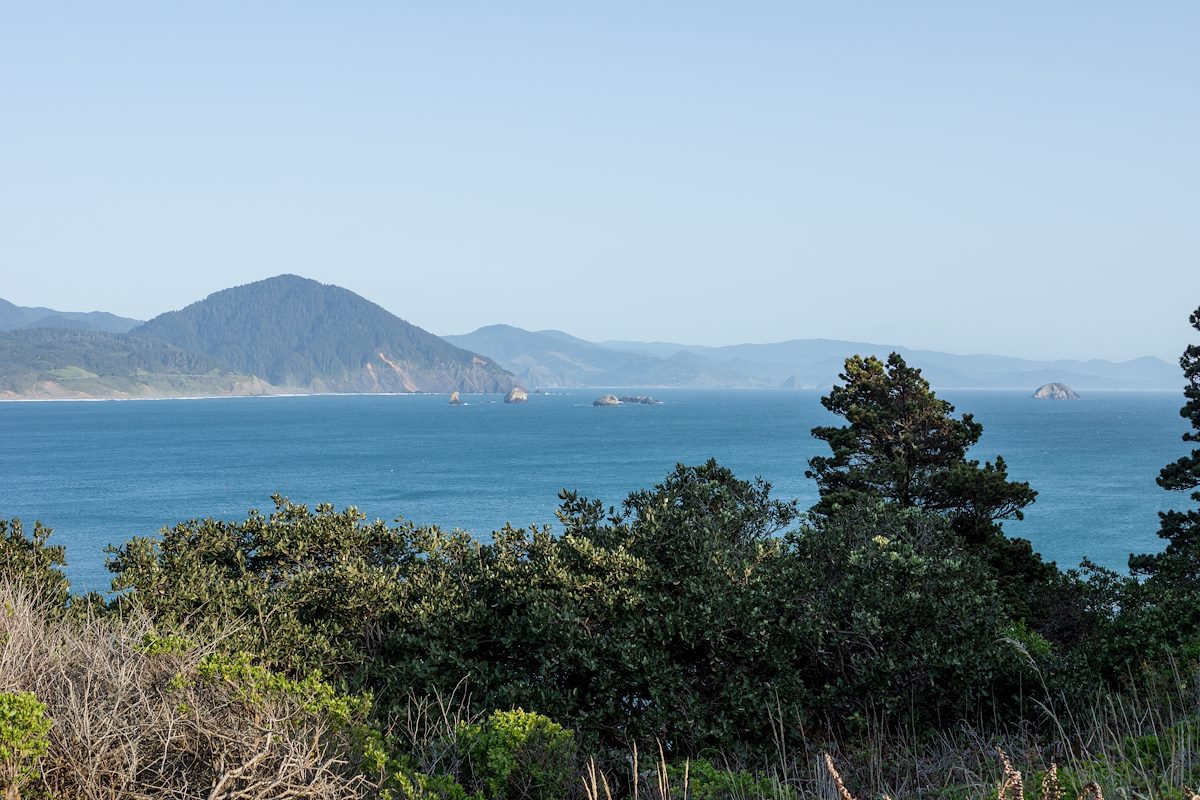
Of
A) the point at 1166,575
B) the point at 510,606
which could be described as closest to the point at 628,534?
the point at 510,606

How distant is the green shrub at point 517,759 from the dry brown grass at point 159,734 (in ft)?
3.28

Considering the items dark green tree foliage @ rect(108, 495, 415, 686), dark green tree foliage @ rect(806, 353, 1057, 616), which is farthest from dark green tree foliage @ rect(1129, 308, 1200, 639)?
dark green tree foliage @ rect(108, 495, 415, 686)

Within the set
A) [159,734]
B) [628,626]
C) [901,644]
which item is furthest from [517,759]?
[901,644]

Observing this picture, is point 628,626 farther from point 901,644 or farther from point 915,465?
point 915,465

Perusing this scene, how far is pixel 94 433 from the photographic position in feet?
468

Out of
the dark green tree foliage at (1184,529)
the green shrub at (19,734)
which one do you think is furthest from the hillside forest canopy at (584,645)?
the dark green tree foliage at (1184,529)

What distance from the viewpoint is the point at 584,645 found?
10.9 meters

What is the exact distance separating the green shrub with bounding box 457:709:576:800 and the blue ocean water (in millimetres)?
38605

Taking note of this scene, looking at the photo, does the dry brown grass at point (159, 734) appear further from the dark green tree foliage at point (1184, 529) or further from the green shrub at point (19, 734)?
the dark green tree foliage at point (1184, 529)

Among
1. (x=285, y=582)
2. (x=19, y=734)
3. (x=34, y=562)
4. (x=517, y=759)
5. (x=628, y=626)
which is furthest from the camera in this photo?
(x=34, y=562)

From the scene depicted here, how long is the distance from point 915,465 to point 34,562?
22.9 m

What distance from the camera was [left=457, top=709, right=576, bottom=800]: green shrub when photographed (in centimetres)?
761

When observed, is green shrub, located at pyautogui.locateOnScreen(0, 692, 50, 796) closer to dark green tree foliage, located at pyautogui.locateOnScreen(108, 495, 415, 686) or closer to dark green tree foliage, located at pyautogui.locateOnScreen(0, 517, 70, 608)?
dark green tree foliage, located at pyautogui.locateOnScreen(108, 495, 415, 686)

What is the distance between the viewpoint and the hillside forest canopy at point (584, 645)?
793 centimetres
